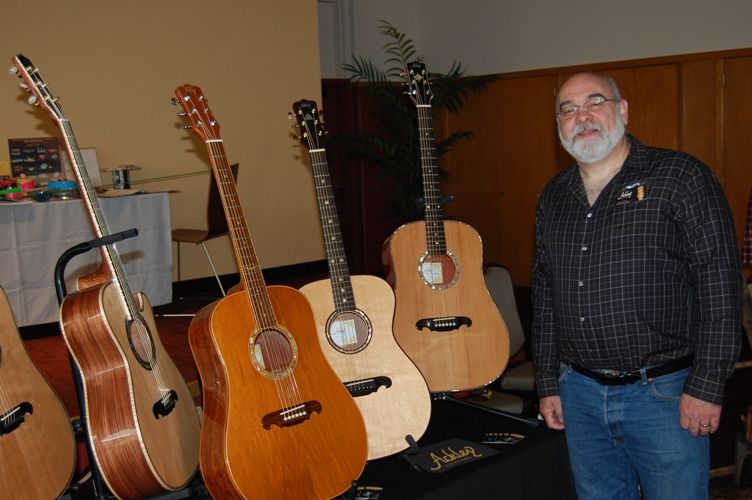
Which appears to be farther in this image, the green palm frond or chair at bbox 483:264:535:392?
the green palm frond

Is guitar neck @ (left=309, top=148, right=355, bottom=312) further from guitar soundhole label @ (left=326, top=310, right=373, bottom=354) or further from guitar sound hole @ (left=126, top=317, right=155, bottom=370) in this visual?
guitar sound hole @ (left=126, top=317, right=155, bottom=370)

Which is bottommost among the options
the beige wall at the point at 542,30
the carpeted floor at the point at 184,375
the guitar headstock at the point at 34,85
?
the carpeted floor at the point at 184,375

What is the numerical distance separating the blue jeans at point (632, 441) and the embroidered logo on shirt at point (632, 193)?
1.54 ft

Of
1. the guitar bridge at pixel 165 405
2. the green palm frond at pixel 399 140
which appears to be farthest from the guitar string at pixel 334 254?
the green palm frond at pixel 399 140

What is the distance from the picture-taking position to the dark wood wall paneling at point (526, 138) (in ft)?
21.8

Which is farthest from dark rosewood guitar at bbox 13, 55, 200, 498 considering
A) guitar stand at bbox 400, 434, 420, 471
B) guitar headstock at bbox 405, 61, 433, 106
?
guitar headstock at bbox 405, 61, 433, 106

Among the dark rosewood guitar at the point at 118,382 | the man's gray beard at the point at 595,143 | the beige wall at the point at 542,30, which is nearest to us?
the man's gray beard at the point at 595,143

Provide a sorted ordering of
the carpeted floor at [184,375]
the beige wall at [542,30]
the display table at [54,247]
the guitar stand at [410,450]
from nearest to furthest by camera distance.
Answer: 1. the guitar stand at [410,450]
2. the carpeted floor at [184,375]
3. the display table at [54,247]
4. the beige wall at [542,30]

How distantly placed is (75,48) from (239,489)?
17.4ft

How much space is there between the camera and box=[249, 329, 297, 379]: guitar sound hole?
2375 millimetres

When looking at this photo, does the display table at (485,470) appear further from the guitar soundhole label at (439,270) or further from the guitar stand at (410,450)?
the guitar soundhole label at (439,270)

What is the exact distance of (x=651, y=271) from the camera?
2.14 metres

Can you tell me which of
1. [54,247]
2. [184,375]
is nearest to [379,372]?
[184,375]

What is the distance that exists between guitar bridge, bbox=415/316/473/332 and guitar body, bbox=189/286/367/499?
618 mm
